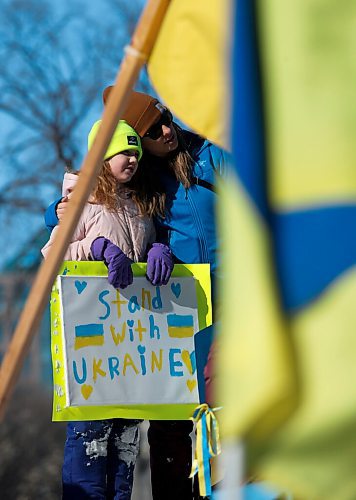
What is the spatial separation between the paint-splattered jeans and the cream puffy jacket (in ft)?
2.00

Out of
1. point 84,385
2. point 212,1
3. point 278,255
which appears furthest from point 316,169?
point 84,385

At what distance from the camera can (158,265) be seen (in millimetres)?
4043

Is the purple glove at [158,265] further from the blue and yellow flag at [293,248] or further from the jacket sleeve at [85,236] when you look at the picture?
the blue and yellow flag at [293,248]

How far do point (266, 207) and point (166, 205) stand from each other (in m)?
2.06

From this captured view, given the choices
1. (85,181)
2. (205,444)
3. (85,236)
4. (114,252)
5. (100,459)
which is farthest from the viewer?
(85,236)

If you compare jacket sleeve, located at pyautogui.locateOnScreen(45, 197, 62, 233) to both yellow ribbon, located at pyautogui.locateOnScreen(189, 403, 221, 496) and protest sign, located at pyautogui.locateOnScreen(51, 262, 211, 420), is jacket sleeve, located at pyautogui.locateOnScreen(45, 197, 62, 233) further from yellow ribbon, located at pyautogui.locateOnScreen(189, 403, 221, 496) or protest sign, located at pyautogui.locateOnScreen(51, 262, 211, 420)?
yellow ribbon, located at pyautogui.locateOnScreen(189, 403, 221, 496)

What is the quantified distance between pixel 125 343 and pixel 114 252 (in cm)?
34

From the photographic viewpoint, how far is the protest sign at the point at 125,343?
392 cm

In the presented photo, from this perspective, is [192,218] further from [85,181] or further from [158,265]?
[85,181]

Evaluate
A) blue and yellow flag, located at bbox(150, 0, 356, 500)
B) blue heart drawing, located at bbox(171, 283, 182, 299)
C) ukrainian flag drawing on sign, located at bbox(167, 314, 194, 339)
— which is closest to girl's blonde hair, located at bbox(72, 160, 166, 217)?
blue heart drawing, located at bbox(171, 283, 182, 299)

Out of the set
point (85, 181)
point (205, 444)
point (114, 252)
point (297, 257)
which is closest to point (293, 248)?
point (297, 257)

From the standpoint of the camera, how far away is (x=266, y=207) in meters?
2.10

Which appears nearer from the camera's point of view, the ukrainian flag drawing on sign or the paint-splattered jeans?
the paint-splattered jeans

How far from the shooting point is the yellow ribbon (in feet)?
11.9
